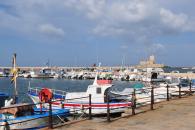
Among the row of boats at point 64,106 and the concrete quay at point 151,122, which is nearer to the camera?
the concrete quay at point 151,122

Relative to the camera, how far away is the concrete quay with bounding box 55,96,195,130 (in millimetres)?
14000

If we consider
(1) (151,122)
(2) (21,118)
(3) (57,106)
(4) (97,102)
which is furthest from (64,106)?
(1) (151,122)

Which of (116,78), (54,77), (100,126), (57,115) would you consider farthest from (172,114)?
(54,77)

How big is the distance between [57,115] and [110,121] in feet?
20.3

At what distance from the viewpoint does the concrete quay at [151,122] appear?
14000mm

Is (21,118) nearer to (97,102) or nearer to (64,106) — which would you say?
(64,106)

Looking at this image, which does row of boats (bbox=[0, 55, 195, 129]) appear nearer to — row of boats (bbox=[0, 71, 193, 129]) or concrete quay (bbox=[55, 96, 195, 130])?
row of boats (bbox=[0, 71, 193, 129])

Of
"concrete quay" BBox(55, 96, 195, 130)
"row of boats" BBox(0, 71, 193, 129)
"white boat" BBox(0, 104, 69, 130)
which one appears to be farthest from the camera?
"row of boats" BBox(0, 71, 193, 129)

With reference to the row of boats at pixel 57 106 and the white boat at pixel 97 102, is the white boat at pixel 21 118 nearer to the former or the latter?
the row of boats at pixel 57 106

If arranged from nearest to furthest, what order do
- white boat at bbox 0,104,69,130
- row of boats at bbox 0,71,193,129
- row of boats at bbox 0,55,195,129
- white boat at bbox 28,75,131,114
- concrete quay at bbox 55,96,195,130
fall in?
concrete quay at bbox 55,96,195,130, white boat at bbox 0,104,69,130, row of boats at bbox 0,71,193,129, row of boats at bbox 0,55,195,129, white boat at bbox 28,75,131,114

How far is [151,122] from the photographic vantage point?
14977 mm

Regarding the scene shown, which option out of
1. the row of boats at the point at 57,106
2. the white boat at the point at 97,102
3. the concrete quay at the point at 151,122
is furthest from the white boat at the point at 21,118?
the white boat at the point at 97,102

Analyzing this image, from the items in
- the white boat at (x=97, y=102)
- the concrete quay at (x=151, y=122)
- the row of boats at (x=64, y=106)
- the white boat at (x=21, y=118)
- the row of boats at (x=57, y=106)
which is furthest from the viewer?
the white boat at (x=97, y=102)

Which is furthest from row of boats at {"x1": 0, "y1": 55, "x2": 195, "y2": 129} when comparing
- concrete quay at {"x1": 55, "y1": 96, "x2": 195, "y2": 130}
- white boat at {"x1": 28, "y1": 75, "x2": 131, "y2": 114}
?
concrete quay at {"x1": 55, "y1": 96, "x2": 195, "y2": 130}
